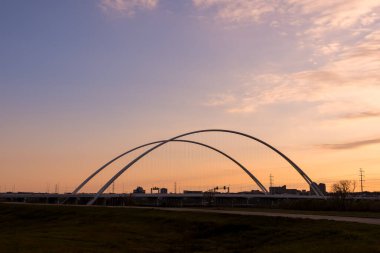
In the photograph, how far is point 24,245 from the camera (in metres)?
26.2

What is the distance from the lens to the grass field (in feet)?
→ 80.6

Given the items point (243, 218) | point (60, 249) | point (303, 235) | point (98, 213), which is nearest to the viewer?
point (60, 249)

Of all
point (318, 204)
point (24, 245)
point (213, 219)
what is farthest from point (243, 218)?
point (318, 204)

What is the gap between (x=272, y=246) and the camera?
2600 centimetres

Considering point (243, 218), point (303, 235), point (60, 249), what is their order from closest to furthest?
point (60, 249) < point (303, 235) < point (243, 218)

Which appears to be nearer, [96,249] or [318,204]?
[96,249]

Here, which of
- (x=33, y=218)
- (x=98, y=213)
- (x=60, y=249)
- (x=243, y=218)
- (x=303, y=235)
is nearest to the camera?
(x=60, y=249)

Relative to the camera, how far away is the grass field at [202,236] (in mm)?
24578

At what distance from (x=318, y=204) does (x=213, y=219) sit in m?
22.4

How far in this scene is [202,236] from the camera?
32.3 meters

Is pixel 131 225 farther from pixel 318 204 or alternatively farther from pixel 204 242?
pixel 318 204

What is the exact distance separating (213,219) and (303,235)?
420 inches

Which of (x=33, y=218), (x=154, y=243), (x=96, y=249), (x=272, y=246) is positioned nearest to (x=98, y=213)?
(x=33, y=218)

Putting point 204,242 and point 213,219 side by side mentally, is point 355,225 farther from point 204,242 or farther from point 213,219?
point 213,219
